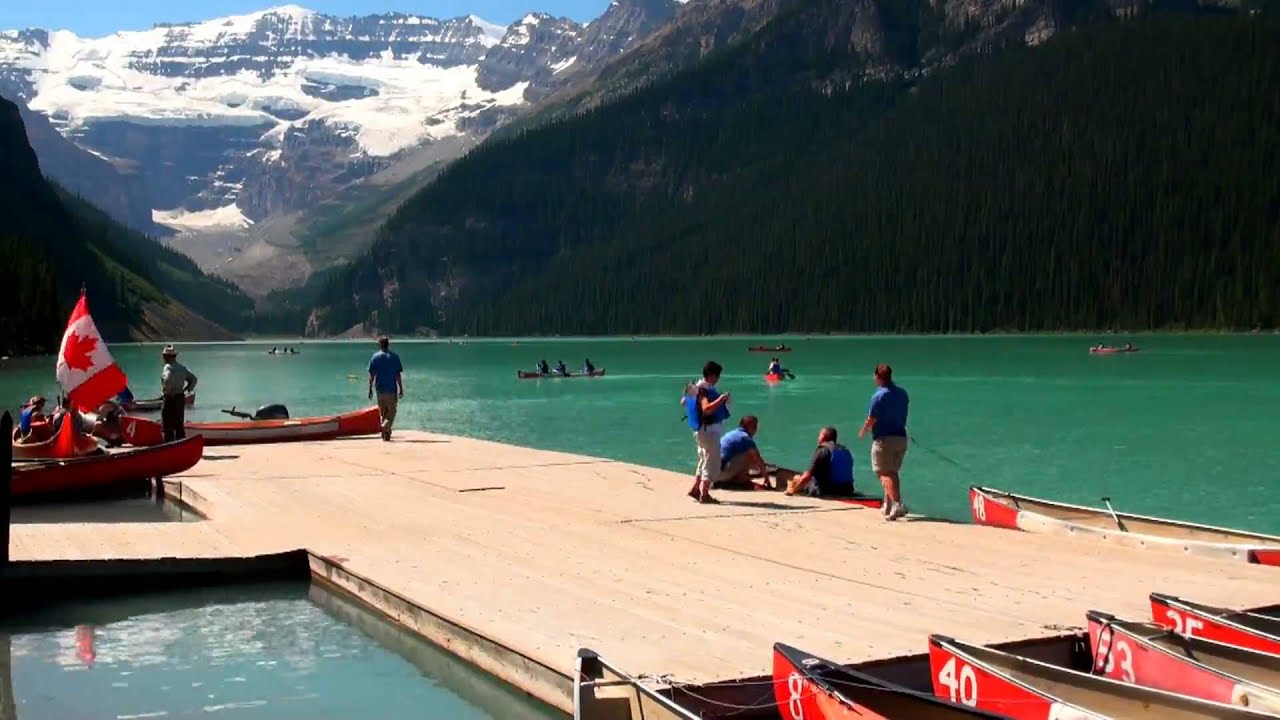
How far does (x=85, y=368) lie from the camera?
27016 mm

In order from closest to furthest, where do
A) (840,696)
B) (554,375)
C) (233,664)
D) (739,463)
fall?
(840,696), (233,664), (739,463), (554,375)

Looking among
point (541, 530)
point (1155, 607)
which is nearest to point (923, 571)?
point (1155, 607)

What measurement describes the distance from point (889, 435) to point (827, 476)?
3267 millimetres

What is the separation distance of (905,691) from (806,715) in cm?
101

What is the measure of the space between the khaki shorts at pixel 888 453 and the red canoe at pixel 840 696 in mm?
9296

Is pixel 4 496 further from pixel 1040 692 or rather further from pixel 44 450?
A: pixel 1040 692

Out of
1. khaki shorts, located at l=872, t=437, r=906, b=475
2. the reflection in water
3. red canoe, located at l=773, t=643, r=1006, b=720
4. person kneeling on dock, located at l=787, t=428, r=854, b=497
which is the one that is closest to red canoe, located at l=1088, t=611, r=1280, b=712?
red canoe, located at l=773, t=643, r=1006, b=720

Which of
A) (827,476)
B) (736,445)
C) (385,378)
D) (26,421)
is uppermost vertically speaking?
(385,378)

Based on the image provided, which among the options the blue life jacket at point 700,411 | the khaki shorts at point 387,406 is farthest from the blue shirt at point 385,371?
the blue life jacket at point 700,411

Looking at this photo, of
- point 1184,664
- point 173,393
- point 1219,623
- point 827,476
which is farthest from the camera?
point 173,393

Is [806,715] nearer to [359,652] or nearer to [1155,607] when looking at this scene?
[1155,607]

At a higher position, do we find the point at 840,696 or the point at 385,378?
the point at 385,378

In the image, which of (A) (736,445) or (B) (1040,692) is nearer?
(B) (1040,692)

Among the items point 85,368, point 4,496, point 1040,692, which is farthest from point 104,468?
point 1040,692
